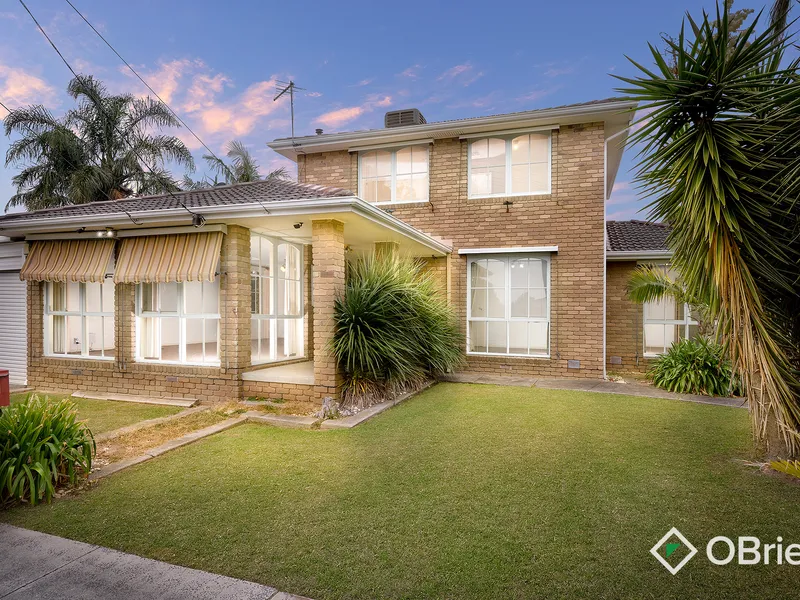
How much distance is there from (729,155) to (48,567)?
20.2 ft

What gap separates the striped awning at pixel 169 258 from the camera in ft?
23.6

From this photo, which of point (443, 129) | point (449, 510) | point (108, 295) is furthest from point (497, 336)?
point (108, 295)

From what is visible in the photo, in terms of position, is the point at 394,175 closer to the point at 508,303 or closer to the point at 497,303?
the point at 497,303

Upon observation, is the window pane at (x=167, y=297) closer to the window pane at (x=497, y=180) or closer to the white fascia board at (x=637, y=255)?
the window pane at (x=497, y=180)

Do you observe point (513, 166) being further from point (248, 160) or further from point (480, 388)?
point (248, 160)

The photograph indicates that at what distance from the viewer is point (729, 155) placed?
4.32 meters

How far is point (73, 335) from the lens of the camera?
30.6ft

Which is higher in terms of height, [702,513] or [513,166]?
[513,166]

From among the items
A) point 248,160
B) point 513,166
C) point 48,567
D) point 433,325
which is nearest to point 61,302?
point 433,325

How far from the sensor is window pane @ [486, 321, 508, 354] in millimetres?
10758

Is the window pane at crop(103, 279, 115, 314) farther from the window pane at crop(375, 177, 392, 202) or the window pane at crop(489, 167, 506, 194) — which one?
the window pane at crop(489, 167, 506, 194)

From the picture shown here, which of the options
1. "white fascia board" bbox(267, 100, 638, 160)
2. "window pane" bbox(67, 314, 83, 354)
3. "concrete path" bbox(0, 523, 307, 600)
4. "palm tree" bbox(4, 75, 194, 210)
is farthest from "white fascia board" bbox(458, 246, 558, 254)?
"palm tree" bbox(4, 75, 194, 210)

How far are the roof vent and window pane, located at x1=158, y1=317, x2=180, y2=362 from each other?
7046mm

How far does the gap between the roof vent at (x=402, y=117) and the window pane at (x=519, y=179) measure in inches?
114
